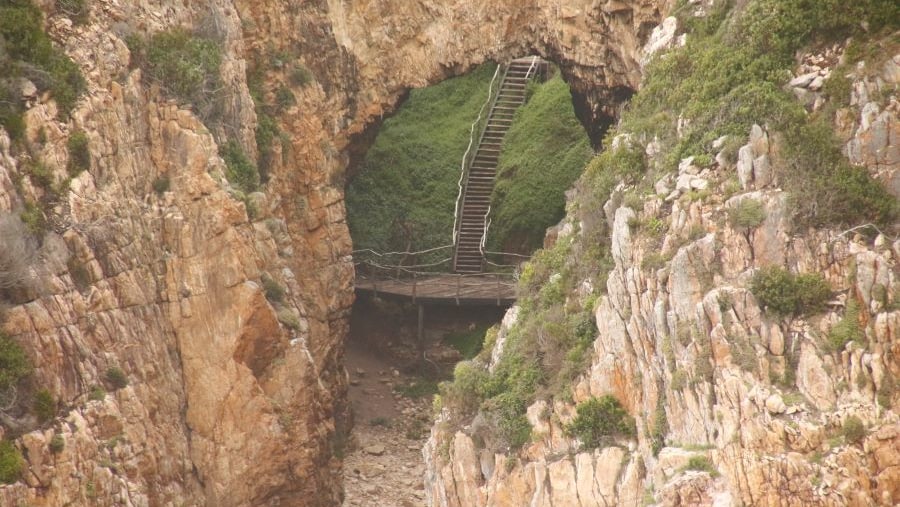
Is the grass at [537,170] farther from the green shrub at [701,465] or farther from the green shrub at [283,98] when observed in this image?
the green shrub at [701,465]

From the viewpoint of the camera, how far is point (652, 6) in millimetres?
31000

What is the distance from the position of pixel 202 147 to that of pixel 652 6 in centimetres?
1156

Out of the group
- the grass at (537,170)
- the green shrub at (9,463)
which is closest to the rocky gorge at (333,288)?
the green shrub at (9,463)

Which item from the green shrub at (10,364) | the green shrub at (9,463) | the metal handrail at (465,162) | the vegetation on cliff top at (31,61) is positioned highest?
the metal handrail at (465,162)

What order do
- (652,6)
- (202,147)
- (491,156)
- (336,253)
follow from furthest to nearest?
(491,156)
(336,253)
(652,6)
(202,147)

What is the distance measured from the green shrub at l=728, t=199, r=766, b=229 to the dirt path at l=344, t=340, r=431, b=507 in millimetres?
15126

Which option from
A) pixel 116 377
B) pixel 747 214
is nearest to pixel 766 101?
pixel 747 214

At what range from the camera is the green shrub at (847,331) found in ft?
57.3

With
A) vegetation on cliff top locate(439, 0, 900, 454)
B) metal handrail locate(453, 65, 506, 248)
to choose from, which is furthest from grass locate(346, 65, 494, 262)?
vegetation on cliff top locate(439, 0, 900, 454)

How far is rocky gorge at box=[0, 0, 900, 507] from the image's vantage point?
1792cm

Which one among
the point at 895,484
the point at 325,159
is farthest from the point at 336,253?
the point at 895,484

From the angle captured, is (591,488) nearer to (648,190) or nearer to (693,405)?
(693,405)

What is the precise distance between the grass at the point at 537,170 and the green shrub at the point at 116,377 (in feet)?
61.7

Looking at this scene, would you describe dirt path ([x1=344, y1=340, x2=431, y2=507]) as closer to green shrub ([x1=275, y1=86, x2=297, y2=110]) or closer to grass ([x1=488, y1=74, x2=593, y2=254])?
grass ([x1=488, y1=74, x2=593, y2=254])
